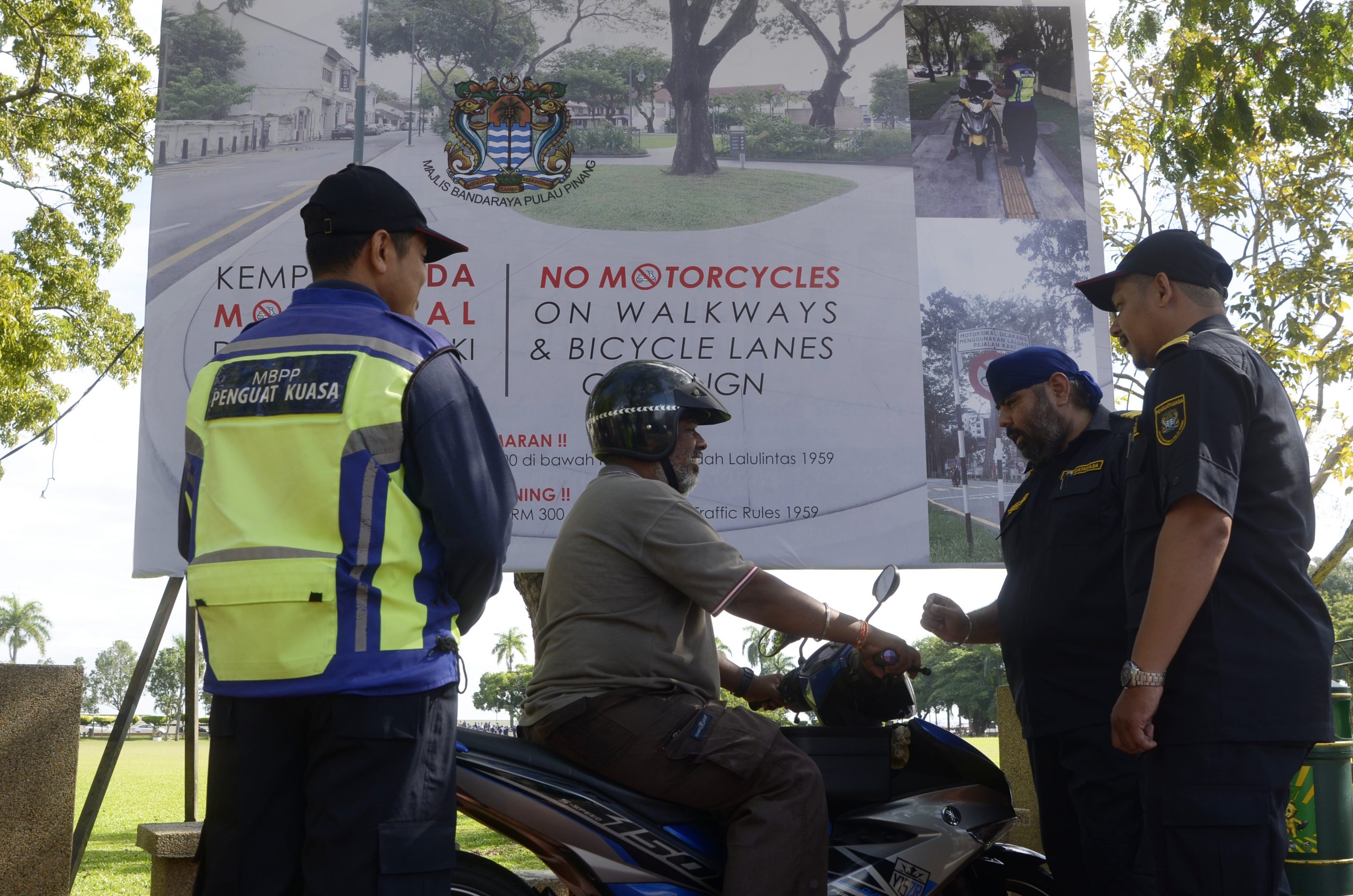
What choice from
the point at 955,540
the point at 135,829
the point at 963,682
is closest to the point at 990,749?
the point at 135,829

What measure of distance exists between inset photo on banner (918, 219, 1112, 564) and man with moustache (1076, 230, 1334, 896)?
2742mm

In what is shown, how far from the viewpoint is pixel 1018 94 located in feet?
19.8

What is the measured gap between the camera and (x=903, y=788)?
295 centimetres

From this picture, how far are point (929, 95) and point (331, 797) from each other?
503 cm

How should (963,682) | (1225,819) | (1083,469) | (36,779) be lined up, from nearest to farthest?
(1225,819), (1083,469), (36,779), (963,682)

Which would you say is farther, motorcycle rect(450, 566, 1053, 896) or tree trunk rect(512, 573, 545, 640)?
tree trunk rect(512, 573, 545, 640)

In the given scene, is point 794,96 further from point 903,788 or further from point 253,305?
point 903,788

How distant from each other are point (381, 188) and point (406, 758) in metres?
1.14

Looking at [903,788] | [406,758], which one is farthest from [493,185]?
[406,758]

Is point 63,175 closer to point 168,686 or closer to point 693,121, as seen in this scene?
point 693,121

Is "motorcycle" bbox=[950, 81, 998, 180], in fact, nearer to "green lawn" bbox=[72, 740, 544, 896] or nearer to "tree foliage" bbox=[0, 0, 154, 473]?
"green lawn" bbox=[72, 740, 544, 896]

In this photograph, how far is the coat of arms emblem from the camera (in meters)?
5.76

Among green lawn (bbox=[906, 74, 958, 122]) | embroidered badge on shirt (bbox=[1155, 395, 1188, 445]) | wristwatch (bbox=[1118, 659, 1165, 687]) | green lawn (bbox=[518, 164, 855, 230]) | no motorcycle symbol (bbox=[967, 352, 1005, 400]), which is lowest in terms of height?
wristwatch (bbox=[1118, 659, 1165, 687])

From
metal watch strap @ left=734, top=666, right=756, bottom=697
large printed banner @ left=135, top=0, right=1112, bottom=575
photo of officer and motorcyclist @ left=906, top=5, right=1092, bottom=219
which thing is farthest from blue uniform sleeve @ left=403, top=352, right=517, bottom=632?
photo of officer and motorcyclist @ left=906, top=5, right=1092, bottom=219
